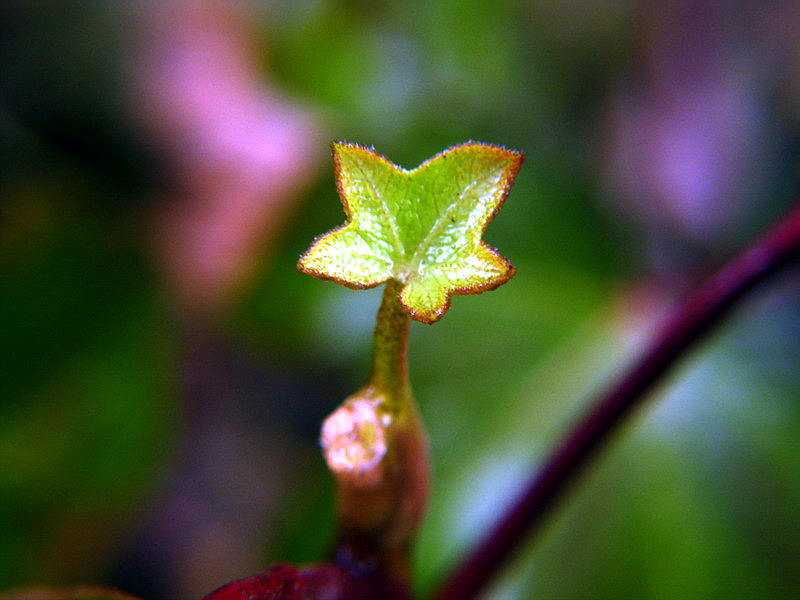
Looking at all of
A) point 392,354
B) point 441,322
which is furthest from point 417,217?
point 441,322

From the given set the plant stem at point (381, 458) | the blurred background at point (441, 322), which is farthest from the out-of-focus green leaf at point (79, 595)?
the blurred background at point (441, 322)

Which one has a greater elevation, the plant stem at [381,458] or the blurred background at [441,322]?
the blurred background at [441,322]

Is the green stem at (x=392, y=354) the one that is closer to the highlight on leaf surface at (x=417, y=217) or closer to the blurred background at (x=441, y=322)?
the highlight on leaf surface at (x=417, y=217)

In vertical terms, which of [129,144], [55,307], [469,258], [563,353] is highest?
[129,144]

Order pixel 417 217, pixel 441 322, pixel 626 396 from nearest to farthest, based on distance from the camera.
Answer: pixel 417 217
pixel 626 396
pixel 441 322

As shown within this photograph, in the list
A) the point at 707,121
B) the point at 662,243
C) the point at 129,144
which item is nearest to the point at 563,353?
the point at 662,243

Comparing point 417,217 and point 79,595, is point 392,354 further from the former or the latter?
point 79,595

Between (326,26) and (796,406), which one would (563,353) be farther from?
(326,26)
